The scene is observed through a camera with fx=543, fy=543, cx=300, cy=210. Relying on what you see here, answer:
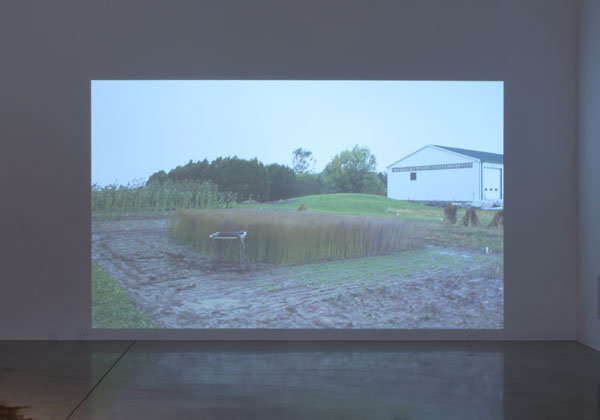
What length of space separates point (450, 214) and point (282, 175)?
1.77 metres

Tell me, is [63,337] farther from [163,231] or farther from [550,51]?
[550,51]

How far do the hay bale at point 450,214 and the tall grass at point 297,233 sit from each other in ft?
1.12

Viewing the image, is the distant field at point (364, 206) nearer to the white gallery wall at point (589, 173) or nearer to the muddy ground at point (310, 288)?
the muddy ground at point (310, 288)

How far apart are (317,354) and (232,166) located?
2.05m

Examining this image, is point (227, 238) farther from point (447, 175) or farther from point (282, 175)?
point (447, 175)

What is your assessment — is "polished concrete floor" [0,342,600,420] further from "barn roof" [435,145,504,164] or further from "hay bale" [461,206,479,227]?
"barn roof" [435,145,504,164]

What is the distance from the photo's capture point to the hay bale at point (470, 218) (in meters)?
5.55

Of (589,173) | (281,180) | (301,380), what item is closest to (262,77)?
(281,180)

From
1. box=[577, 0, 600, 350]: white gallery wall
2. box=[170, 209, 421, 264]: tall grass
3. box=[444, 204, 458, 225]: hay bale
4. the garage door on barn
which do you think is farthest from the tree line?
box=[577, 0, 600, 350]: white gallery wall

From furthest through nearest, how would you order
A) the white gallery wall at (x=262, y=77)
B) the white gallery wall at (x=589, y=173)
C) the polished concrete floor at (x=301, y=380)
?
the white gallery wall at (x=262, y=77) < the white gallery wall at (x=589, y=173) < the polished concrete floor at (x=301, y=380)

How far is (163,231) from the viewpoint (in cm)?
560

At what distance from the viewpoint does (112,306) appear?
18.1 ft

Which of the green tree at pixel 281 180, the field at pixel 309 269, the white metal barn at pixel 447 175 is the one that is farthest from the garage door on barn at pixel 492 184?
the green tree at pixel 281 180

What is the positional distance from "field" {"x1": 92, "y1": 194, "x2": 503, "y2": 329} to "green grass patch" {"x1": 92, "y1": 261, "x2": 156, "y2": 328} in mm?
10
